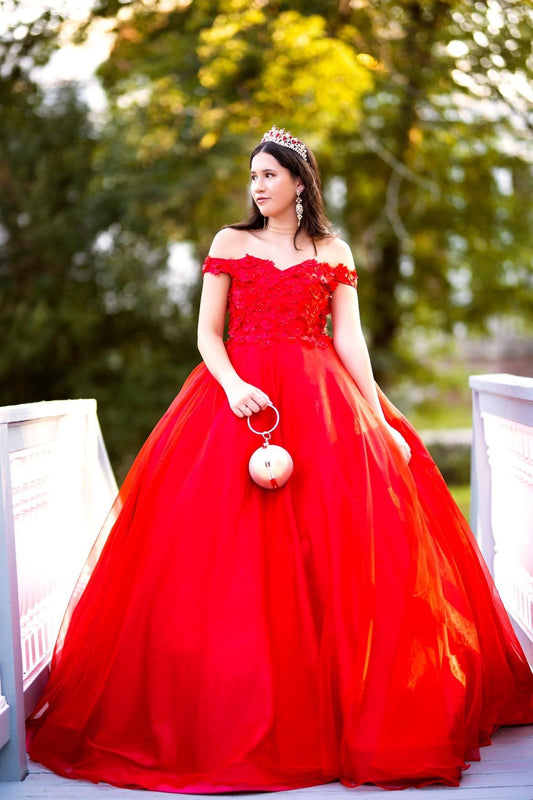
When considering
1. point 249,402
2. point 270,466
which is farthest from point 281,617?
point 249,402

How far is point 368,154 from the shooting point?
11.8 meters

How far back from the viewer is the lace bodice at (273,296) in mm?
3133

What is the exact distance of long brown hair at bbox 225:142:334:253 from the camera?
3.18 m

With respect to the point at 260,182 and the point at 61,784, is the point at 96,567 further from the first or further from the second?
the point at 260,182

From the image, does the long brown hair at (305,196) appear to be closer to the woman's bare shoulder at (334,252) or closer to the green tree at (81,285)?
the woman's bare shoulder at (334,252)

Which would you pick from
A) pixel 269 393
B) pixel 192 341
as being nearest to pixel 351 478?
pixel 269 393

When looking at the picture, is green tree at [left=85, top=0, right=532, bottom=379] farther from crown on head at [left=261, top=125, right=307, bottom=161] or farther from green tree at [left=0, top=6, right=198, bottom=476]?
crown on head at [left=261, top=125, right=307, bottom=161]

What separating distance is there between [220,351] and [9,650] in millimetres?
1097

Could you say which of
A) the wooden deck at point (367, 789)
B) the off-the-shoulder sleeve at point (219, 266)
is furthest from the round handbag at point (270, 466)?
the wooden deck at point (367, 789)

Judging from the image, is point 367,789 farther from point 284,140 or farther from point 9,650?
point 284,140

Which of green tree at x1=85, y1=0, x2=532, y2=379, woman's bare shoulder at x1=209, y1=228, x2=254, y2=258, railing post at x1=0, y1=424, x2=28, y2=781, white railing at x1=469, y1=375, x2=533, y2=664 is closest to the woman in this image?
woman's bare shoulder at x1=209, y1=228, x2=254, y2=258

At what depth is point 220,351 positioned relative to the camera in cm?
308

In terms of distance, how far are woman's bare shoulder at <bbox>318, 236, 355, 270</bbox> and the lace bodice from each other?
5 cm

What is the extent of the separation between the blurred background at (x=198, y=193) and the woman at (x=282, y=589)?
18.8ft
